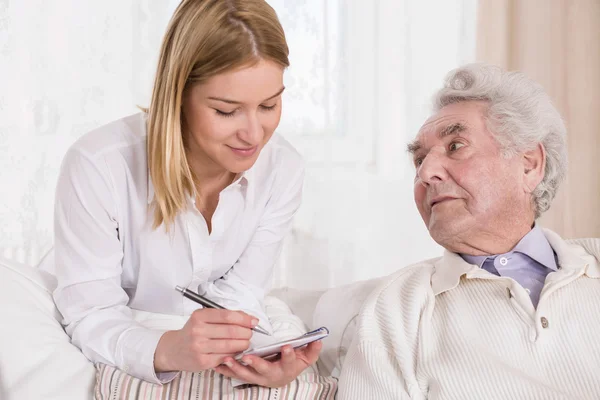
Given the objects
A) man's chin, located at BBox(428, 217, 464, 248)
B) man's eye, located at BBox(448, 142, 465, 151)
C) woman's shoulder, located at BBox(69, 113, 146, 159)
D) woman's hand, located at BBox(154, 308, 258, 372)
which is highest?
woman's shoulder, located at BBox(69, 113, 146, 159)

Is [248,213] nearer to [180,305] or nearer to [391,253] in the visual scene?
[180,305]

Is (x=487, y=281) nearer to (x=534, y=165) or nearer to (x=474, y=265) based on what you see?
(x=474, y=265)

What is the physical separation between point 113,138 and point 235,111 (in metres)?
0.31

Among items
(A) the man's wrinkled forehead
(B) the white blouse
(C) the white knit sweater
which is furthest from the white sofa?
(A) the man's wrinkled forehead

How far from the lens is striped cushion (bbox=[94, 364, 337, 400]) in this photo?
1478 millimetres

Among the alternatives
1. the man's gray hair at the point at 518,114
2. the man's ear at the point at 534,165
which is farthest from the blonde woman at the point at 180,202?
the man's ear at the point at 534,165

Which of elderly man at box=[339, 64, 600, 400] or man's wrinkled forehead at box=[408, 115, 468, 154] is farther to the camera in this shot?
man's wrinkled forehead at box=[408, 115, 468, 154]

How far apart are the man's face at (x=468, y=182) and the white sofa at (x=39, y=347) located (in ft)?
1.13

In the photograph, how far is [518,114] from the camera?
182 centimetres

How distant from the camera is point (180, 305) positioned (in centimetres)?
186

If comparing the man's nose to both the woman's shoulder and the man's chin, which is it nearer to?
the man's chin

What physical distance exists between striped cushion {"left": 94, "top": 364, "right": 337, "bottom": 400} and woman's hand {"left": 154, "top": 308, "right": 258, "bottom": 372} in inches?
3.2

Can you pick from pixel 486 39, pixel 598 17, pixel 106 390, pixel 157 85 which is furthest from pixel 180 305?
pixel 598 17

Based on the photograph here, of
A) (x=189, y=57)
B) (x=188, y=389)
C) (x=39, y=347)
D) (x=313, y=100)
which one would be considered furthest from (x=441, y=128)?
(x=313, y=100)
